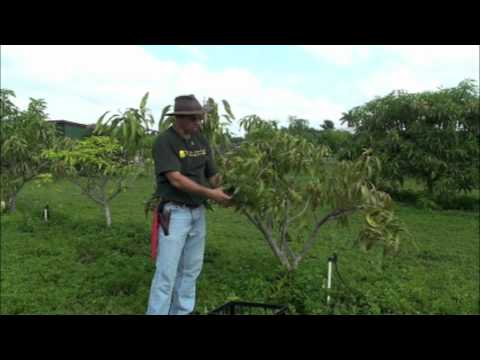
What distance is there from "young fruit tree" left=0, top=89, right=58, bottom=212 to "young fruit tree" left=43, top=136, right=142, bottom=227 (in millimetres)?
549

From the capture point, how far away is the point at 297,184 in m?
3.78

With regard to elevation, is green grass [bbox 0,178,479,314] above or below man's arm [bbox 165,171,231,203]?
below

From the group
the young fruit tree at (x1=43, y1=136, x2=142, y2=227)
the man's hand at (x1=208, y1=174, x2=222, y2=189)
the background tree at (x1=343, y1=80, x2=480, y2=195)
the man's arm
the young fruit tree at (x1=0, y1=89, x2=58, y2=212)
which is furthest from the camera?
the background tree at (x1=343, y1=80, x2=480, y2=195)

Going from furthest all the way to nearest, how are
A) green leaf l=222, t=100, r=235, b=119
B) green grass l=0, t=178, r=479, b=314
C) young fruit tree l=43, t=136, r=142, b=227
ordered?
1. young fruit tree l=43, t=136, r=142, b=227
2. green grass l=0, t=178, r=479, b=314
3. green leaf l=222, t=100, r=235, b=119

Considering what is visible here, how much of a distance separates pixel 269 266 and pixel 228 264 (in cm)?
51

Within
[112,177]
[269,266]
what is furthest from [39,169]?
[269,266]

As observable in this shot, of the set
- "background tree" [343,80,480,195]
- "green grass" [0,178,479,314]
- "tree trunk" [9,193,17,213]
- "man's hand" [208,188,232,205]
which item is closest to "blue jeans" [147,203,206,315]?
"man's hand" [208,188,232,205]

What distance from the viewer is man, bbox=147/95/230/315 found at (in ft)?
8.71

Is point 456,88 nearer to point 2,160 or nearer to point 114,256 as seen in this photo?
point 114,256

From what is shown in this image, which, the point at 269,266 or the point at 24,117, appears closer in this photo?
the point at 269,266

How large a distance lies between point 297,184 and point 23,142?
5.59 metres

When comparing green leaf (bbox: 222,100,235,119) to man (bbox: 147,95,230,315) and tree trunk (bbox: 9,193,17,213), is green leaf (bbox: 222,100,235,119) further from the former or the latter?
tree trunk (bbox: 9,193,17,213)

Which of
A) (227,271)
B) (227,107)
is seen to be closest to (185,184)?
(227,107)

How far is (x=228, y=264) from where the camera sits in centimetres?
499
